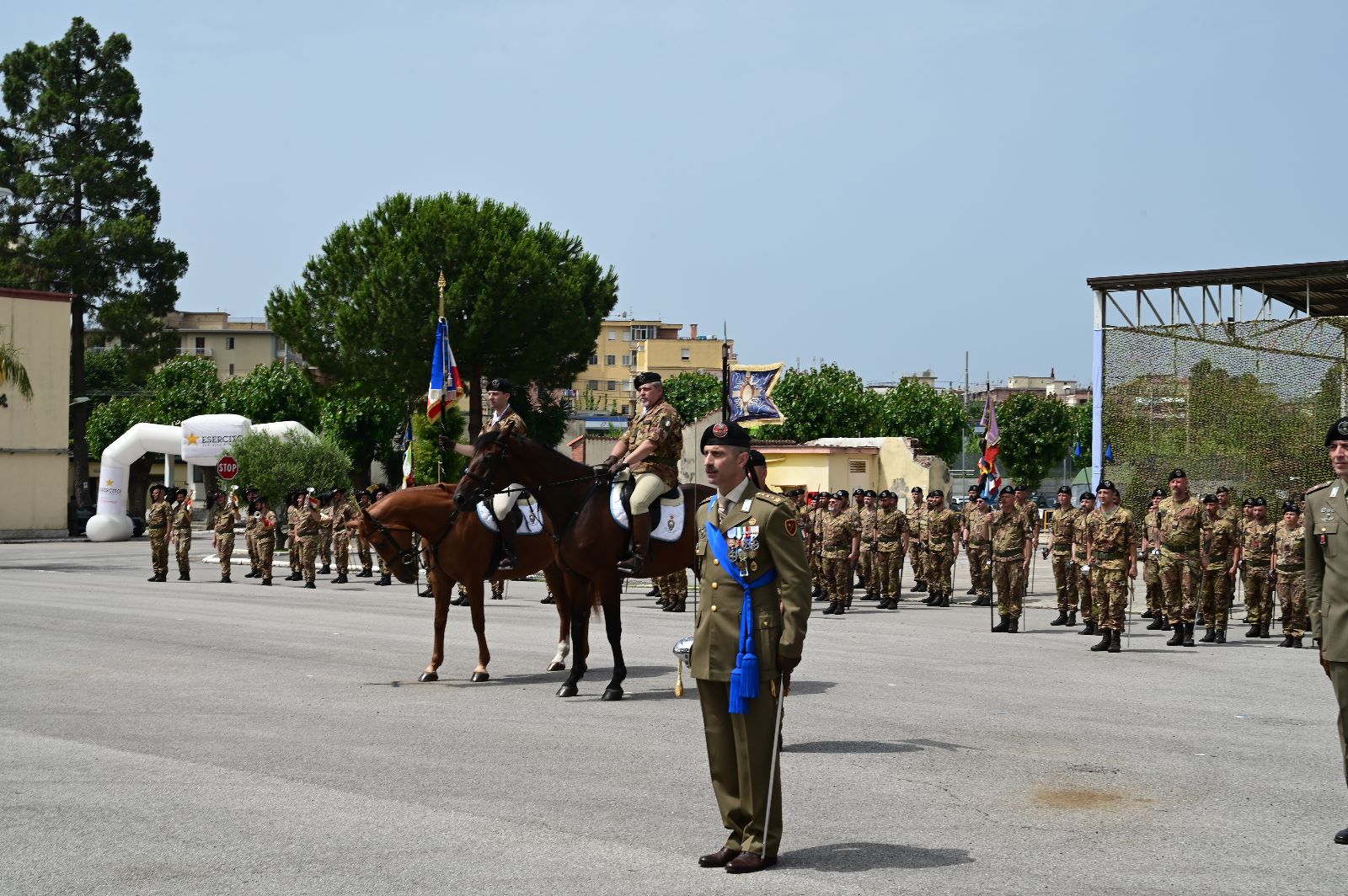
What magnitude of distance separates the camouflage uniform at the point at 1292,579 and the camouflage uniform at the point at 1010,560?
315cm

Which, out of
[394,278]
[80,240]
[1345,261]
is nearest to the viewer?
[1345,261]

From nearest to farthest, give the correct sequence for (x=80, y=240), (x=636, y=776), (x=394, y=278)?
(x=636, y=776), (x=394, y=278), (x=80, y=240)

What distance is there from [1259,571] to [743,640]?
46.5 feet

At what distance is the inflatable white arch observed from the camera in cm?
4806

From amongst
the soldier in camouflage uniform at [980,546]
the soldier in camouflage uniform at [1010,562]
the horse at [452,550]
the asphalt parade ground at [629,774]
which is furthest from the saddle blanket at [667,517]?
the soldier in camouflage uniform at [980,546]

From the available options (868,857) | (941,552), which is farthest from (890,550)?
(868,857)

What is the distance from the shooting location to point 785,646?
Answer: 6.45 metres

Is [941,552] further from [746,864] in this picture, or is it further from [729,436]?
[746,864]

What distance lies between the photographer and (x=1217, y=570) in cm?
1812

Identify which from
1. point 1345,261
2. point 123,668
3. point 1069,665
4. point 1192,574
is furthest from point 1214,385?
point 123,668

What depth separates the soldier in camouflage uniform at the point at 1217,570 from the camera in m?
18.0

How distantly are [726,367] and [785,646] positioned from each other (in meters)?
22.7

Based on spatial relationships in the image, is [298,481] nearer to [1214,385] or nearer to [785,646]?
[1214,385]

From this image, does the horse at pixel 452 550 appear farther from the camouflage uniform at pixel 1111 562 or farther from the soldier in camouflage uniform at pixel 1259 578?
the soldier in camouflage uniform at pixel 1259 578
